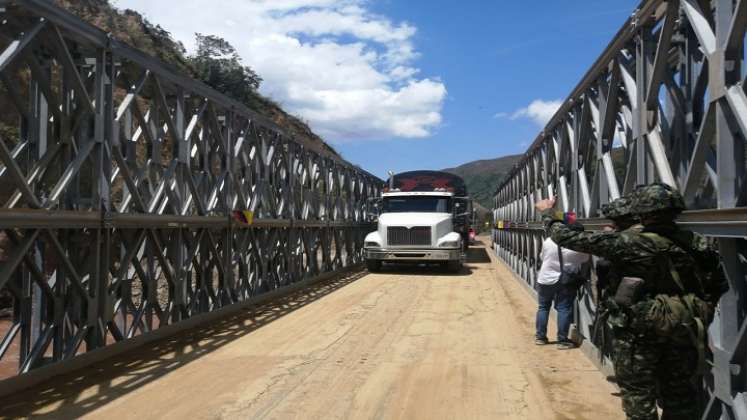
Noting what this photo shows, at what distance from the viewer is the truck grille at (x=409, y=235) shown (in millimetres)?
17312

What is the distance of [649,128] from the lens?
4.69 meters

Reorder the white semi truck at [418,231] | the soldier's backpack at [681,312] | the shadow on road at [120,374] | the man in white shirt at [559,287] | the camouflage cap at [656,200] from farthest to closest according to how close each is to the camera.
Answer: the white semi truck at [418,231] < the man in white shirt at [559,287] < the shadow on road at [120,374] < the camouflage cap at [656,200] < the soldier's backpack at [681,312]

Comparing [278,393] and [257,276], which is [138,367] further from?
[257,276]

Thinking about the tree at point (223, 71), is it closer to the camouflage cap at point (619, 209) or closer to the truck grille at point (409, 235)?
the truck grille at point (409, 235)

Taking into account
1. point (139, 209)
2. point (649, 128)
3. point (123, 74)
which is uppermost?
point (123, 74)

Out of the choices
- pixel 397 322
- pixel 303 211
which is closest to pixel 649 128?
pixel 397 322

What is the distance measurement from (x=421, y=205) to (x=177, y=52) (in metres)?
27.9

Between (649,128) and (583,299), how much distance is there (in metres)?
3.30

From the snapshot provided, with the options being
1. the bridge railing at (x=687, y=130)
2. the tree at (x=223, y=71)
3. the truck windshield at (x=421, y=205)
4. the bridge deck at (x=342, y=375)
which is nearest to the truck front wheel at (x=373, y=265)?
the truck windshield at (x=421, y=205)

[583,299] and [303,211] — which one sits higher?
[303,211]

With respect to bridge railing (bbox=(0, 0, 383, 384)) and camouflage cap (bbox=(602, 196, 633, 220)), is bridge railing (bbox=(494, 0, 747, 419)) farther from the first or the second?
bridge railing (bbox=(0, 0, 383, 384))

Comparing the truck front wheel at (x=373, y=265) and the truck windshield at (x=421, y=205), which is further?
the truck windshield at (x=421, y=205)

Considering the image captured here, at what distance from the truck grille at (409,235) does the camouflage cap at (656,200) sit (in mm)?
13611

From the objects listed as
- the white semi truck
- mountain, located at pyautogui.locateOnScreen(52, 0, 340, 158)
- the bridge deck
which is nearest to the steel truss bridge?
the bridge deck
